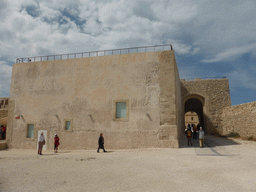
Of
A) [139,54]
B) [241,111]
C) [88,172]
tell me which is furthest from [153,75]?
[241,111]

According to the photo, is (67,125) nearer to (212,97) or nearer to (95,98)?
(95,98)

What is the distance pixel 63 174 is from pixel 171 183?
134 inches

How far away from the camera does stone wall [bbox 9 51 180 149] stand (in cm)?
1188

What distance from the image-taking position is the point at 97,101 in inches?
513

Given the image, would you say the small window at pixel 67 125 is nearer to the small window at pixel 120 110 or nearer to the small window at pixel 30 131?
the small window at pixel 30 131

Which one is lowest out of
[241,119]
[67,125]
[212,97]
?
[67,125]

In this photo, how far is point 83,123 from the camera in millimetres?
13164

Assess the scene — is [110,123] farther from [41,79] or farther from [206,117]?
[206,117]

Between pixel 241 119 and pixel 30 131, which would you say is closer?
pixel 30 131

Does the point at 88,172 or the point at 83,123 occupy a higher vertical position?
the point at 83,123

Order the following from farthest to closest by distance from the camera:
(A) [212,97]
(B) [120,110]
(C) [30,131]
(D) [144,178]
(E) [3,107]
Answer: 1. (A) [212,97]
2. (E) [3,107]
3. (C) [30,131]
4. (B) [120,110]
5. (D) [144,178]

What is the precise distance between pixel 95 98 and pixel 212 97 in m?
15.6

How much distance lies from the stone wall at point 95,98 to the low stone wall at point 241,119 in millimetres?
8289

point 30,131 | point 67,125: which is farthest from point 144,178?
point 30,131
